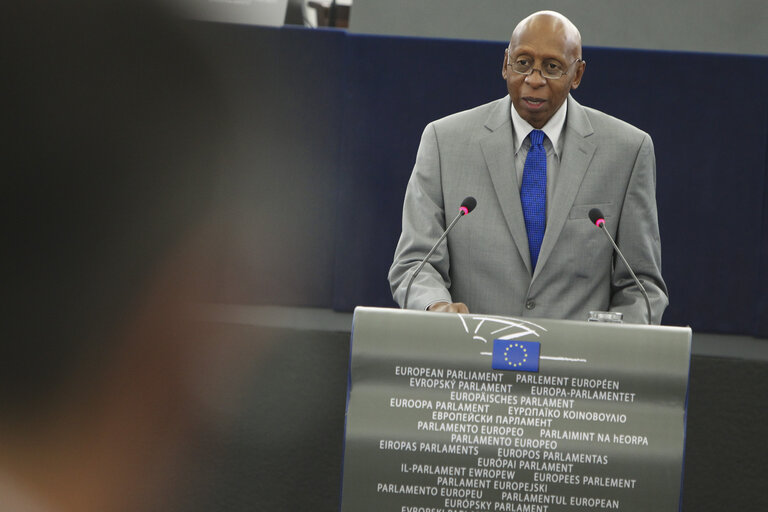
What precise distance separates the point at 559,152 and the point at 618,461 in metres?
0.77

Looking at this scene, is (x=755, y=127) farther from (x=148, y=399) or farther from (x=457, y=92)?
(x=148, y=399)

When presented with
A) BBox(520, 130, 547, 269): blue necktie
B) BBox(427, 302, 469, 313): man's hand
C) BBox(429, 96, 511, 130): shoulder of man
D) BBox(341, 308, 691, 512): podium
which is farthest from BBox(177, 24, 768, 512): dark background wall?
BBox(341, 308, 691, 512): podium

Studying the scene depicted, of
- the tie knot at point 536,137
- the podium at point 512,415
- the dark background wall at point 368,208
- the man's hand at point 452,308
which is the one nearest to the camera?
the podium at point 512,415

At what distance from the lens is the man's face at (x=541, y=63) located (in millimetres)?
1780

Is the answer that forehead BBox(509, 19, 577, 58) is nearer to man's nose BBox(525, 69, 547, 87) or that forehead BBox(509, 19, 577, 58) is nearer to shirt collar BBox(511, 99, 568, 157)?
man's nose BBox(525, 69, 547, 87)

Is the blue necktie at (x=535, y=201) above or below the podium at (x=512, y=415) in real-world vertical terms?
above

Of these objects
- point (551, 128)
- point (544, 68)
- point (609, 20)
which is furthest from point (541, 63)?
point (609, 20)

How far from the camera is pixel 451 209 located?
1.90 m

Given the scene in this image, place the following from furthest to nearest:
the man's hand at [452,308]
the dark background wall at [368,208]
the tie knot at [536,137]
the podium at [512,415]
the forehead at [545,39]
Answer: the dark background wall at [368,208]
the tie knot at [536,137]
the forehead at [545,39]
the man's hand at [452,308]
the podium at [512,415]

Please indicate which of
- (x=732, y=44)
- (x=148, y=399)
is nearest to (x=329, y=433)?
(x=148, y=399)

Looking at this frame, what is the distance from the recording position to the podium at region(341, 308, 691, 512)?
1.41 m

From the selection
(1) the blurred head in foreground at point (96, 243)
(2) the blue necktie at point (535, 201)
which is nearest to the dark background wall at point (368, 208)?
(1) the blurred head in foreground at point (96, 243)

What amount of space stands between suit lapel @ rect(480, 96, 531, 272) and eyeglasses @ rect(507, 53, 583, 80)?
16 centimetres

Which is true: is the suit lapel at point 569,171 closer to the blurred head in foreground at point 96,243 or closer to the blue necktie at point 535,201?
the blue necktie at point 535,201
